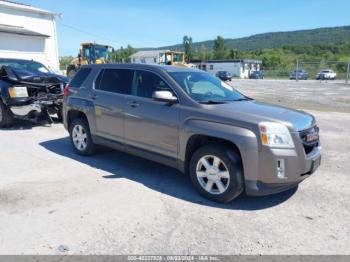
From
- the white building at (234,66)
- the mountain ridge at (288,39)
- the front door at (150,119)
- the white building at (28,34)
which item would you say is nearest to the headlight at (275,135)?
the front door at (150,119)

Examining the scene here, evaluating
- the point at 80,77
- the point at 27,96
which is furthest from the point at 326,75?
the point at 80,77

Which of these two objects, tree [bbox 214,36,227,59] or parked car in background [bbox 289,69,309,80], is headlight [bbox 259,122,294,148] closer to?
parked car in background [bbox 289,69,309,80]

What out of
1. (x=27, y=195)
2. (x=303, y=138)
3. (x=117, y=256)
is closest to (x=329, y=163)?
(x=303, y=138)

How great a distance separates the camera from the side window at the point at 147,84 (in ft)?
16.0

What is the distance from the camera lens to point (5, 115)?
340 inches

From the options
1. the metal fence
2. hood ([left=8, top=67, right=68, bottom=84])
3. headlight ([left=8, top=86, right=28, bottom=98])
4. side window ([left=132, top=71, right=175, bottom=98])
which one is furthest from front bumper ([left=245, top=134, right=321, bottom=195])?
the metal fence

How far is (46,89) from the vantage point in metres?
8.63

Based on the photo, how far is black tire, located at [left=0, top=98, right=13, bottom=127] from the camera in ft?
28.2

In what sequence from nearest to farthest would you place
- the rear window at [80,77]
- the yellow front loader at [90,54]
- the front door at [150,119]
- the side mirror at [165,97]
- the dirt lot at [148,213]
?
the dirt lot at [148,213]
the side mirror at [165,97]
the front door at [150,119]
the rear window at [80,77]
the yellow front loader at [90,54]

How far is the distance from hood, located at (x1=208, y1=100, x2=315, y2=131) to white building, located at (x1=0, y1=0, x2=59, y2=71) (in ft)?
78.7

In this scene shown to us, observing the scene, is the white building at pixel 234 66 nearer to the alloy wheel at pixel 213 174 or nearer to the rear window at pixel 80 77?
the rear window at pixel 80 77

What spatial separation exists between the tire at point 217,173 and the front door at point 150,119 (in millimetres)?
445

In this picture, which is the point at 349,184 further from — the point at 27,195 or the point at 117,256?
the point at 27,195

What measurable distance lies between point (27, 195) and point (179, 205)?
2.08 meters
